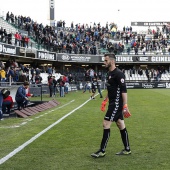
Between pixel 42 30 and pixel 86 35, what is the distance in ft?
31.4

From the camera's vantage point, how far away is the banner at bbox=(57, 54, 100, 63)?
143ft

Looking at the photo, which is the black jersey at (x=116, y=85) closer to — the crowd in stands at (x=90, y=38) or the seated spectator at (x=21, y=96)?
the seated spectator at (x=21, y=96)

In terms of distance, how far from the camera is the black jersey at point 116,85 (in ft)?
22.5

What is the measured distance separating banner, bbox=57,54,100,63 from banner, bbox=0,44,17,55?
1145 centimetres

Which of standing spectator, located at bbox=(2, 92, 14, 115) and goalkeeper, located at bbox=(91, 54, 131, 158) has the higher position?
goalkeeper, located at bbox=(91, 54, 131, 158)

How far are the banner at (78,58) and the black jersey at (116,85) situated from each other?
119ft

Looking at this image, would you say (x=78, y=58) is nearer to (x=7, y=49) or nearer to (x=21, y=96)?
(x=7, y=49)

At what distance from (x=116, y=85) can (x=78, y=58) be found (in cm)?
3935

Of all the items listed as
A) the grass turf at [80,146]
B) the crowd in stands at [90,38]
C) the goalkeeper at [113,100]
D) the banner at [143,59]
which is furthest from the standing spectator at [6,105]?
the banner at [143,59]

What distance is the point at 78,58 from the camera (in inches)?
1815

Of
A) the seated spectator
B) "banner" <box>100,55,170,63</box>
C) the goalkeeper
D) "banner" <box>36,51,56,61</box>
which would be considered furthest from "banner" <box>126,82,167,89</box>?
the goalkeeper

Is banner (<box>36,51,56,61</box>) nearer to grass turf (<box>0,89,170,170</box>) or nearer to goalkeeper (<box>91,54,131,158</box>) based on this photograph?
grass turf (<box>0,89,170,170</box>)

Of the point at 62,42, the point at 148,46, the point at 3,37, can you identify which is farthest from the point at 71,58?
the point at 3,37

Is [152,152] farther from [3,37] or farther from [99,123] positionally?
[3,37]
